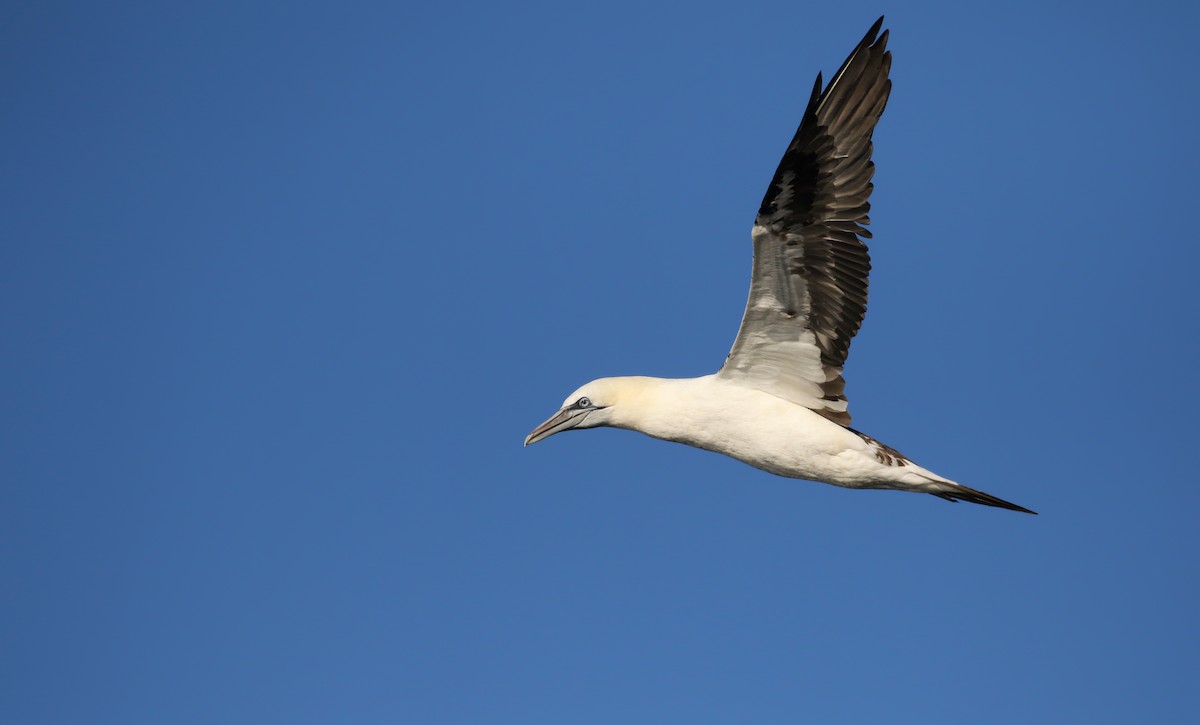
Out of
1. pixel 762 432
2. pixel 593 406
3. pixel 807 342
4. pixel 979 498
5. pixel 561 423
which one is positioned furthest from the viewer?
pixel 561 423

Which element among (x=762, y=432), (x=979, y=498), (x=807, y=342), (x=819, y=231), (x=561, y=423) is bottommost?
(x=979, y=498)

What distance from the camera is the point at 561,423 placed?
1241 cm

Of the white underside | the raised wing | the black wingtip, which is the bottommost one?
the black wingtip

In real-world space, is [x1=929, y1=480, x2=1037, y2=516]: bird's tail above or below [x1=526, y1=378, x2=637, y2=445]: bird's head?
below

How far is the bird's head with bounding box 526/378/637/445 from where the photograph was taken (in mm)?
12109

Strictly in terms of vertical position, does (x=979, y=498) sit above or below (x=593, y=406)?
below

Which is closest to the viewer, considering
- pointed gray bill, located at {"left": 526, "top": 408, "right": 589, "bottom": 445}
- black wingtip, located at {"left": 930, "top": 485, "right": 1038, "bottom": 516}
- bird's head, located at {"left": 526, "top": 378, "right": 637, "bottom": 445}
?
black wingtip, located at {"left": 930, "top": 485, "right": 1038, "bottom": 516}

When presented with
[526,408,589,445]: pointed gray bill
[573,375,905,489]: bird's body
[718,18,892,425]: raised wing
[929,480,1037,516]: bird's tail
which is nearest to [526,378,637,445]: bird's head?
[526,408,589,445]: pointed gray bill

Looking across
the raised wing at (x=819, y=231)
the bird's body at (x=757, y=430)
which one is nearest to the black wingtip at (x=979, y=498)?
the bird's body at (x=757, y=430)

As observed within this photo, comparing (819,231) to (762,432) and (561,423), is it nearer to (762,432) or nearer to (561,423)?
(762,432)

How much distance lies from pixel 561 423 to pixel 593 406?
1.35 feet

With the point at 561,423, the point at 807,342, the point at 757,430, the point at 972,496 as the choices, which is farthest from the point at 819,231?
the point at 561,423

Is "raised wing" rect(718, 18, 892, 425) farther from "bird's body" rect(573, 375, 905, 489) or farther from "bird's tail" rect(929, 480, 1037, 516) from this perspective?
"bird's tail" rect(929, 480, 1037, 516)

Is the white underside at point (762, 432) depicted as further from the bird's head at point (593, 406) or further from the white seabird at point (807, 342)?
the bird's head at point (593, 406)
